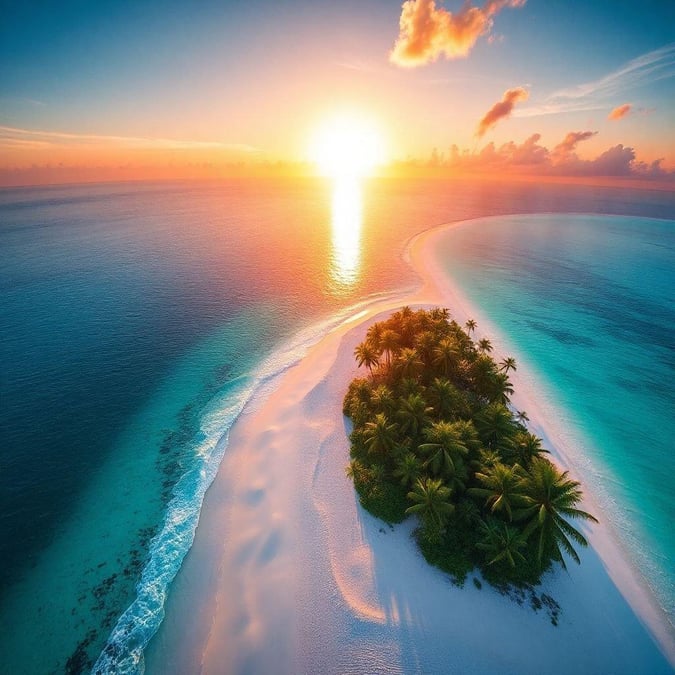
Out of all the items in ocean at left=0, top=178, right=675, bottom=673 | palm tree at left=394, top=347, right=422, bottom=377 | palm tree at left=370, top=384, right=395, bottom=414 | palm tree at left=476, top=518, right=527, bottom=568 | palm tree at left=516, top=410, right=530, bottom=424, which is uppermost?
palm tree at left=394, top=347, right=422, bottom=377

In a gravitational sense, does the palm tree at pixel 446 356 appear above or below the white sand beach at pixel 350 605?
above

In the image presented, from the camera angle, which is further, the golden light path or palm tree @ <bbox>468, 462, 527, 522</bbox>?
the golden light path

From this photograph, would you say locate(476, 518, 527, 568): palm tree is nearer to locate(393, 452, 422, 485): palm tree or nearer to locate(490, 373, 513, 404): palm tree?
locate(393, 452, 422, 485): palm tree

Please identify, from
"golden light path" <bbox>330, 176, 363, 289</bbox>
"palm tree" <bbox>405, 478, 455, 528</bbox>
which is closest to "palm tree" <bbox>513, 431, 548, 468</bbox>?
"palm tree" <bbox>405, 478, 455, 528</bbox>

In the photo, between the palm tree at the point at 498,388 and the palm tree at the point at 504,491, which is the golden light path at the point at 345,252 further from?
the palm tree at the point at 504,491

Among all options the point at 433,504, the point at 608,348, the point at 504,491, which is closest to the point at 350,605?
the point at 433,504

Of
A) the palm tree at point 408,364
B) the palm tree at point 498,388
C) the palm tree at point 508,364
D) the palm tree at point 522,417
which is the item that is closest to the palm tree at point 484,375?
the palm tree at point 498,388
